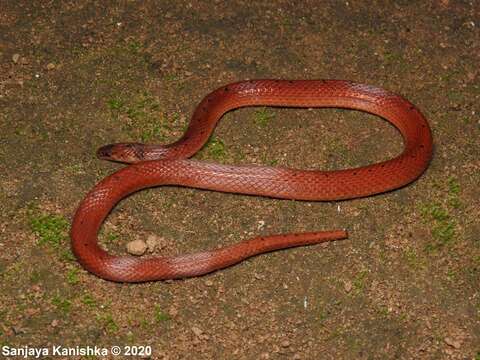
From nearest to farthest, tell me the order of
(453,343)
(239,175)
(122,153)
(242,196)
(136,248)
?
(453,343) → (136,248) → (239,175) → (242,196) → (122,153)

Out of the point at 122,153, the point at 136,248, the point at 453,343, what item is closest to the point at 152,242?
the point at 136,248

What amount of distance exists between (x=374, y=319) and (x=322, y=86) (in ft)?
9.66

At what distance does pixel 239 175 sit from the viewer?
23.5ft

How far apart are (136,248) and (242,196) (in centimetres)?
133

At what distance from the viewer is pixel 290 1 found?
9.07 m

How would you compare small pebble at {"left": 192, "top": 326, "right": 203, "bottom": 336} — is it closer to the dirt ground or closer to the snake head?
the dirt ground

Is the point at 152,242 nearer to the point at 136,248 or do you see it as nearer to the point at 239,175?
the point at 136,248

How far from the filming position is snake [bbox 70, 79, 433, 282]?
6535 millimetres

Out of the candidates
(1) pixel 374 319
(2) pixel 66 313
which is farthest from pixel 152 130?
(1) pixel 374 319

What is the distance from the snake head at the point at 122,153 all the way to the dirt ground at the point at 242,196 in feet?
0.37

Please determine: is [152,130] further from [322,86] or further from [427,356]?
[427,356]

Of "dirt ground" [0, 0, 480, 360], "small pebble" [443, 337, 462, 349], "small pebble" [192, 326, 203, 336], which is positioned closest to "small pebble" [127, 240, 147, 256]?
"dirt ground" [0, 0, 480, 360]

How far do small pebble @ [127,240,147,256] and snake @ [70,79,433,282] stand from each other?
10 cm

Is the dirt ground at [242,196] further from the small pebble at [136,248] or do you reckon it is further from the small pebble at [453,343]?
the small pebble at [136,248]
